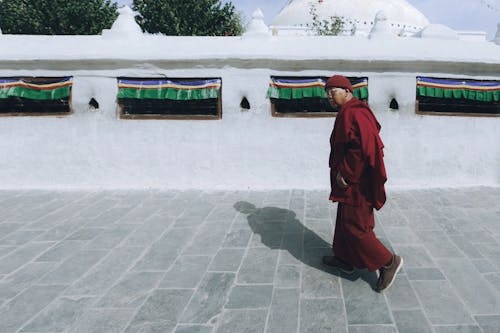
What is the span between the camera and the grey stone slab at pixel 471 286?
2984mm

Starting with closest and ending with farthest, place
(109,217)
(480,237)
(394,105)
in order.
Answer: (480,237)
(109,217)
(394,105)

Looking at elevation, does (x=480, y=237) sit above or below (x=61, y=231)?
above

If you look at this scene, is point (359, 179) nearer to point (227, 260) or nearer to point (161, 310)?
point (227, 260)

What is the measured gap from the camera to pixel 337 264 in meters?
3.59

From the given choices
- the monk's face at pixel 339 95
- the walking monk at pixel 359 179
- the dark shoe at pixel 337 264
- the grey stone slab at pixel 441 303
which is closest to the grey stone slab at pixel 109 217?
the dark shoe at pixel 337 264

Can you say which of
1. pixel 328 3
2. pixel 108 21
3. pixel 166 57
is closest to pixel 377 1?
pixel 328 3

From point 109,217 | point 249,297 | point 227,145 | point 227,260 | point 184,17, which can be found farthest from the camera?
point 184,17

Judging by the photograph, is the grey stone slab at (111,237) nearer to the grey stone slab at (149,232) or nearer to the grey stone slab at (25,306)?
the grey stone slab at (149,232)

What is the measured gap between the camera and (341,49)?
263 inches

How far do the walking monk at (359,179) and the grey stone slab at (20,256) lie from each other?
3.31 m

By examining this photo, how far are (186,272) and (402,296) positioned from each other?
2.00 m

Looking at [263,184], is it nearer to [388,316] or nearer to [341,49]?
[341,49]

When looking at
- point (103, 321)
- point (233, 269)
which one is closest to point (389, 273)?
A: point (233, 269)

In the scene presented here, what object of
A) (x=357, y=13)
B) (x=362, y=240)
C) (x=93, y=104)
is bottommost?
(x=362, y=240)
